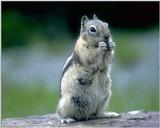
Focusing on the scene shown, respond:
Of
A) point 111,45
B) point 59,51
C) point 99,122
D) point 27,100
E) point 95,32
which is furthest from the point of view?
point 59,51

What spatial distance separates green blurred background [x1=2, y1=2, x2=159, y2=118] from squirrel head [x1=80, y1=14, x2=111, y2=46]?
4.30m

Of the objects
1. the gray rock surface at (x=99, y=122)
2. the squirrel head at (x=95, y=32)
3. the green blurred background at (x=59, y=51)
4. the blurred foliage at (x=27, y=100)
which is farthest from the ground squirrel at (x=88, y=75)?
the blurred foliage at (x=27, y=100)

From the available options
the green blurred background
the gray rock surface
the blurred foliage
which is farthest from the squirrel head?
the blurred foliage

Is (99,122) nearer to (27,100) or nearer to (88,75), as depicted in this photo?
(88,75)

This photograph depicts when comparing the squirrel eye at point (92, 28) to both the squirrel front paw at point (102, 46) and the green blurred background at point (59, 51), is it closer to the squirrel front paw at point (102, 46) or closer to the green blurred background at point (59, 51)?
the squirrel front paw at point (102, 46)

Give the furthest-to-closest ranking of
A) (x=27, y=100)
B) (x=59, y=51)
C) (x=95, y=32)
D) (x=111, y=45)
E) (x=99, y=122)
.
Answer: (x=59, y=51)
(x=27, y=100)
(x=99, y=122)
(x=95, y=32)
(x=111, y=45)

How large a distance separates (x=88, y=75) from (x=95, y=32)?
464 mm

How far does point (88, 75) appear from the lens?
9.50m

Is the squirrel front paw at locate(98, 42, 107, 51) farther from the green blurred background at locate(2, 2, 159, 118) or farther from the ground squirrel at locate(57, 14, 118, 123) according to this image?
the green blurred background at locate(2, 2, 159, 118)

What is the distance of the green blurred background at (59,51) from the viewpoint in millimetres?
14641

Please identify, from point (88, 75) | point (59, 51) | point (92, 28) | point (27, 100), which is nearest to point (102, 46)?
point (92, 28)

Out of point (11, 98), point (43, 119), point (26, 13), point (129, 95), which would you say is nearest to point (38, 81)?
point (11, 98)

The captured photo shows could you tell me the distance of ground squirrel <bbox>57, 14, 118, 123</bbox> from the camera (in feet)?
31.0

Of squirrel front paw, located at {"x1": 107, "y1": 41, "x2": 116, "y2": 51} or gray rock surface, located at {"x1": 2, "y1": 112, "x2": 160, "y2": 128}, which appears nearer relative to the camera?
squirrel front paw, located at {"x1": 107, "y1": 41, "x2": 116, "y2": 51}
